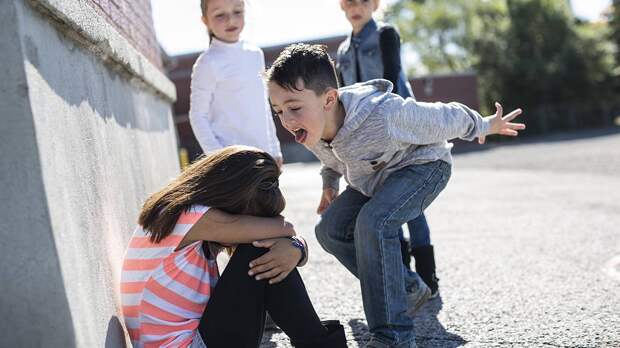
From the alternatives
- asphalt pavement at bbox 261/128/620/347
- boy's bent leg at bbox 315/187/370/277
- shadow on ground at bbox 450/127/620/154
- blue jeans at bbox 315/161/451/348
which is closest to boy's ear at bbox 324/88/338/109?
blue jeans at bbox 315/161/451/348

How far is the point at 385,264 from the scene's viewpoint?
3135 mm

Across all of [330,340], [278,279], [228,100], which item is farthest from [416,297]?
[228,100]

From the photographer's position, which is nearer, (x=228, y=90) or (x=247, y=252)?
(x=247, y=252)

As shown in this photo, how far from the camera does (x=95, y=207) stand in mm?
2600

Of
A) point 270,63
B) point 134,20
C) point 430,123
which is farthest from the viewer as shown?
point 270,63

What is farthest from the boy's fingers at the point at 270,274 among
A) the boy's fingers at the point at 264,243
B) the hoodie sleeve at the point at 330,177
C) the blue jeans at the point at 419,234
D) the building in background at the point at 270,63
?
the building in background at the point at 270,63

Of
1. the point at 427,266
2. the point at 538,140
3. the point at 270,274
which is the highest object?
the point at 270,274

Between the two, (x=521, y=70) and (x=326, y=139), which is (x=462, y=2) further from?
(x=326, y=139)

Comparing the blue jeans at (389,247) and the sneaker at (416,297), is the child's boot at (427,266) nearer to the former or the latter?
the sneaker at (416,297)

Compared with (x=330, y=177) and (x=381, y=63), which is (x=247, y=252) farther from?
(x=381, y=63)

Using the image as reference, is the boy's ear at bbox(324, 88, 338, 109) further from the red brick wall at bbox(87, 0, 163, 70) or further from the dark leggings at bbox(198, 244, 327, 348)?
the red brick wall at bbox(87, 0, 163, 70)

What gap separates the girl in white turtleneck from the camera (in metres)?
4.18

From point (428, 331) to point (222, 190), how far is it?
149 centimetres

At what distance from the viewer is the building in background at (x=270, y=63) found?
3173 centimetres
